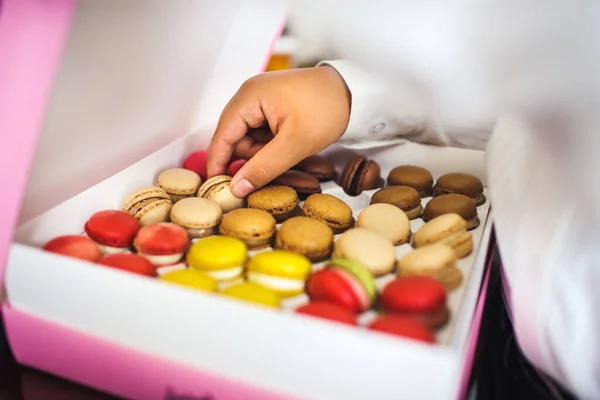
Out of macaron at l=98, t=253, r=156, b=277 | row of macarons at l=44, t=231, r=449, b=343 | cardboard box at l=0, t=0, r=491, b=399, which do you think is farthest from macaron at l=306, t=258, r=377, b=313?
macaron at l=98, t=253, r=156, b=277

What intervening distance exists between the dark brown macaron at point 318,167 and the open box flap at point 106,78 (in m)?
0.24

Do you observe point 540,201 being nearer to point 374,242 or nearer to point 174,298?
point 374,242

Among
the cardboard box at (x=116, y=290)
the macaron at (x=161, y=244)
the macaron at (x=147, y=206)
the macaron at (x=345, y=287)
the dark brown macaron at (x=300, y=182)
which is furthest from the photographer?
the dark brown macaron at (x=300, y=182)

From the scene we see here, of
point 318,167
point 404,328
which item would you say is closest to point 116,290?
point 404,328

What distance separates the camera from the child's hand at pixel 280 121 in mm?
896

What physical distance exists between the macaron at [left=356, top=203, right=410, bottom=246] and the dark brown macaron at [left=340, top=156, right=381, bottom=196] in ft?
0.53

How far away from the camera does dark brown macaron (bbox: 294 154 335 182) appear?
3.46ft

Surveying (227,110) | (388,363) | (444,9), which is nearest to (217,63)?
(227,110)

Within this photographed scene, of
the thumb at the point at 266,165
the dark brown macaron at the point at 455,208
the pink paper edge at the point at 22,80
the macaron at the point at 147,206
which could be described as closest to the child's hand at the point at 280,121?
Result: the thumb at the point at 266,165

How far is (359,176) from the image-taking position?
1.03 meters

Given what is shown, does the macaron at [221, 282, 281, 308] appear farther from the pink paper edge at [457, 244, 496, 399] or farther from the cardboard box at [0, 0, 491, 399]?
the pink paper edge at [457, 244, 496, 399]

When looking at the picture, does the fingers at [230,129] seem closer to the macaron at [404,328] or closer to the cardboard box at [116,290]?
the cardboard box at [116,290]

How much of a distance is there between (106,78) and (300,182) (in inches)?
13.7

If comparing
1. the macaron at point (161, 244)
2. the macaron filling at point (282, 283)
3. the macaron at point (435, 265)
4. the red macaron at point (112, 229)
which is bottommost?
the red macaron at point (112, 229)
